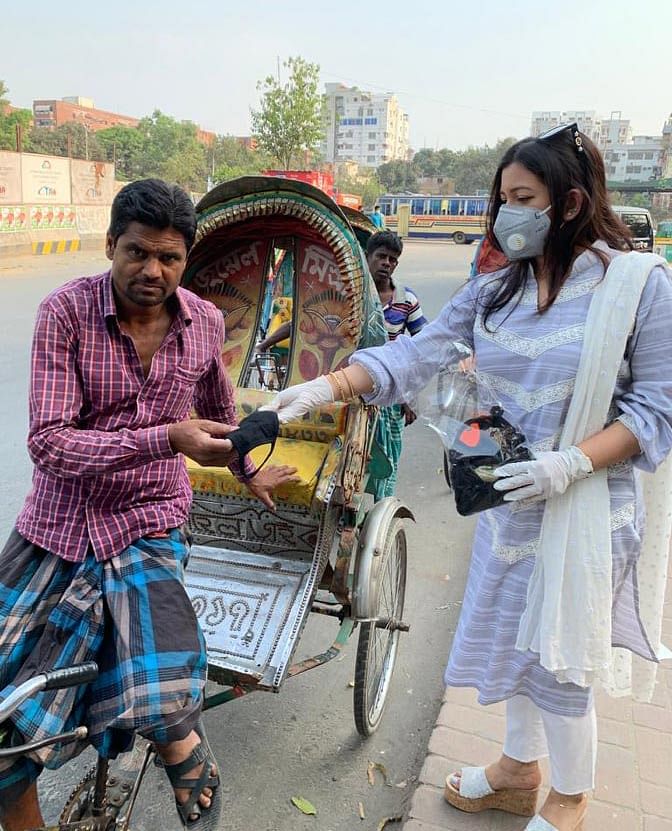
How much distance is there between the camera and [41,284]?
12.6 m

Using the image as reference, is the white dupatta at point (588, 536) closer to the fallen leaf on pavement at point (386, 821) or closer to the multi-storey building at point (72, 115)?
the fallen leaf on pavement at point (386, 821)

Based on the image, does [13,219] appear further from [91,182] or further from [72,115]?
[72,115]

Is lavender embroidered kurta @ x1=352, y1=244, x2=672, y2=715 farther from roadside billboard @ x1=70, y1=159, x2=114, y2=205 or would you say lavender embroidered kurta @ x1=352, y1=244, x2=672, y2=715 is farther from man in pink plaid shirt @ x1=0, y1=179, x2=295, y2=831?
roadside billboard @ x1=70, y1=159, x2=114, y2=205

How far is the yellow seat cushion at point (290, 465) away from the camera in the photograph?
2.47 m

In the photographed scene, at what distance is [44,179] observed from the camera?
19.8 meters

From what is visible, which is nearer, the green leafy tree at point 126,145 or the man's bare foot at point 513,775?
the man's bare foot at point 513,775

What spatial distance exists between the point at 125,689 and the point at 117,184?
25194mm

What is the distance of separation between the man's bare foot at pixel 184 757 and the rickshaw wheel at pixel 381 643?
37.3 inches

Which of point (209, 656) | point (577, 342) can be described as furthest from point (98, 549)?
point (577, 342)

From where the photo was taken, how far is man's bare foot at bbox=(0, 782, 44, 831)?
151 centimetres

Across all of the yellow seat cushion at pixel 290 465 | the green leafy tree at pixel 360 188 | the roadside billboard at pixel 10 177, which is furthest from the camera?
the green leafy tree at pixel 360 188

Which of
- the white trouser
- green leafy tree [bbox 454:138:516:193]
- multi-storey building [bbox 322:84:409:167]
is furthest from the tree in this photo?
multi-storey building [bbox 322:84:409:167]

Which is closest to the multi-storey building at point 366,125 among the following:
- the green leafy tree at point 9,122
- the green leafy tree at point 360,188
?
the green leafy tree at point 360,188

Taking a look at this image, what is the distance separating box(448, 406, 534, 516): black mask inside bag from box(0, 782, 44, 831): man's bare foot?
119 centimetres
